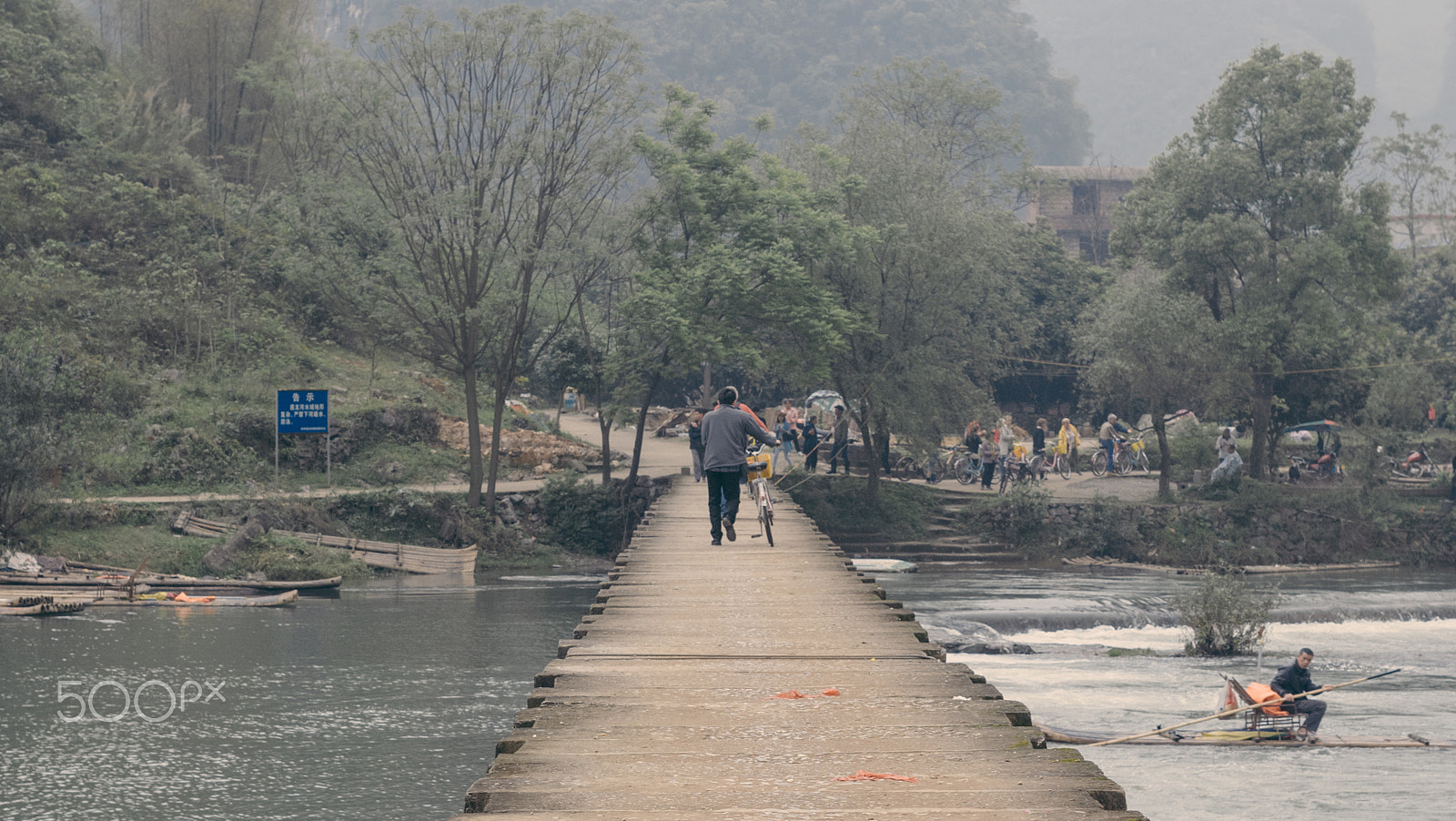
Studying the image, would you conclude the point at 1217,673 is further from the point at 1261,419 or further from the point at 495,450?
the point at 495,450

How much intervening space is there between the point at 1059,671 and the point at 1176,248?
20504 millimetres

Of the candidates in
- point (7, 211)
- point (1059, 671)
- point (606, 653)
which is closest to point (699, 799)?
point (606, 653)

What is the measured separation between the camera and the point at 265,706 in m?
20.3

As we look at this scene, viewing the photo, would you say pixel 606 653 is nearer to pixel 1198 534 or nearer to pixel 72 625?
pixel 72 625

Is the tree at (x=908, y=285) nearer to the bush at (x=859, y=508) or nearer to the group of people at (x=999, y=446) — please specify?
the bush at (x=859, y=508)

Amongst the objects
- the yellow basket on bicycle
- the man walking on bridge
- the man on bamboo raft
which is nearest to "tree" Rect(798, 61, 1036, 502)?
the yellow basket on bicycle

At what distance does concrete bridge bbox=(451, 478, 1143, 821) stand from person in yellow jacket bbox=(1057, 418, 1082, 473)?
34.1 m

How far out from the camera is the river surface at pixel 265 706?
1639 cm

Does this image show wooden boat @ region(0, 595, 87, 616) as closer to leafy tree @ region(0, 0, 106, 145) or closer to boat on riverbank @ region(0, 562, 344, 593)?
boat on riverbank @ region(0, 562, 344, 593)

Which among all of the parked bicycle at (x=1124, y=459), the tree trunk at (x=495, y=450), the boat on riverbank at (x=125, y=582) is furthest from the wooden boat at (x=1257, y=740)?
the parked bicycle at (x=1124, y=459)

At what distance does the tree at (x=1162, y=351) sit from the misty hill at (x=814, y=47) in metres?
75.2

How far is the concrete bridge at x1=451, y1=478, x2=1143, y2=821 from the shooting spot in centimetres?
590

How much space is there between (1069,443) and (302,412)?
2532 centimetres

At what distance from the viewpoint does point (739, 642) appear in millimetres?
10266
